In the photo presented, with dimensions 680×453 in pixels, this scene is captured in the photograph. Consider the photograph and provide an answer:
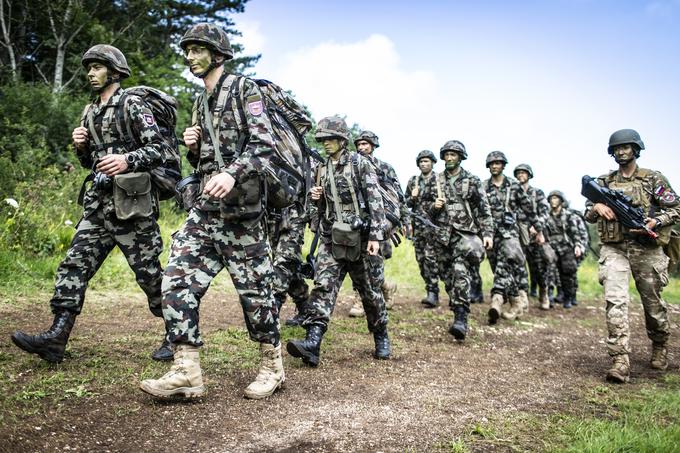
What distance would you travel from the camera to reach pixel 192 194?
3.89m

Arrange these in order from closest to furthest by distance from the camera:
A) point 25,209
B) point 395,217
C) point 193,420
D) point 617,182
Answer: point 193,420
point 617,182
point 395,217
point 25,209

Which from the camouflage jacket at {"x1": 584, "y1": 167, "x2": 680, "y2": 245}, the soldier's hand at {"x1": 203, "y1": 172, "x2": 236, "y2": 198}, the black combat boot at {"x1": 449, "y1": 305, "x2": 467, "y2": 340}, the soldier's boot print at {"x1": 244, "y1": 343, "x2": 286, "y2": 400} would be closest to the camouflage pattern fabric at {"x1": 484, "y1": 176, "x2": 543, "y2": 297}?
the black combat boot at {"x1": 449, "y1": 305, "x2": 467, "y2": 340}

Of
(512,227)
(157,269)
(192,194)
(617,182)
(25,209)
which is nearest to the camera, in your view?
(192,194)

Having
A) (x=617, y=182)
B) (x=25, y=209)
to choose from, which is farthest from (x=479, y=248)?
(x=25, y=209)

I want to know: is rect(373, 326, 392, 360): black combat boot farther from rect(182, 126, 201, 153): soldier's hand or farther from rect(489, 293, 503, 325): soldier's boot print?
rect(489, 293, 503, 325): soldier's boot print

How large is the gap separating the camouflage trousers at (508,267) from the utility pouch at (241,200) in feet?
18.8

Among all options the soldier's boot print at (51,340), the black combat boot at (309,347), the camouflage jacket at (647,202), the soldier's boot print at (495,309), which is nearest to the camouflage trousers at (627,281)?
the camouflage jacket at (647,202)

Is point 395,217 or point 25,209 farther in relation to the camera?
point 25,209

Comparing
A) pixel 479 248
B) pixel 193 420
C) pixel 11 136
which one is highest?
pixel 11 136

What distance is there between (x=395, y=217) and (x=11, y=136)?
11211 mm

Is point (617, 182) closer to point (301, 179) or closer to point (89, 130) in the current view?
point (301, 179)

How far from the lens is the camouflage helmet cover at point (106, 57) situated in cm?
425

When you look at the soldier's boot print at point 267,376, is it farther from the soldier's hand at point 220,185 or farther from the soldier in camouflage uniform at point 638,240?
the soldier in camouflage uniform at point 638,240

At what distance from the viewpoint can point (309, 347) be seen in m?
4.84
